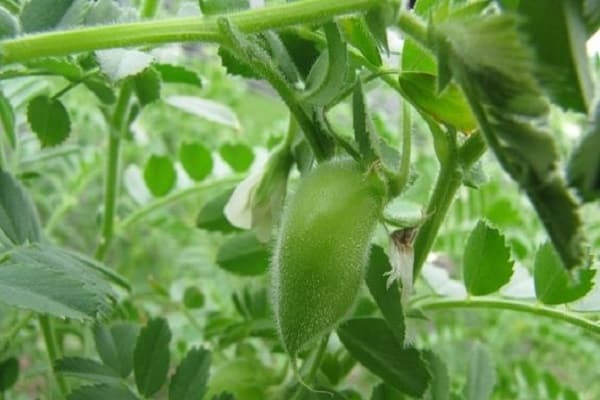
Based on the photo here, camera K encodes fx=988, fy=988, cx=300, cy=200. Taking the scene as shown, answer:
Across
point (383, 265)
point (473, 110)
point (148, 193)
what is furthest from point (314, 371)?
point (148, 193)

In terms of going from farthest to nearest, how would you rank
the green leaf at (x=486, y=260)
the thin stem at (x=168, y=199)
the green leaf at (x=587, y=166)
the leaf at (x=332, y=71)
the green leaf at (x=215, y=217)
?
1. the thin stem at (x=168, y=199)
2. the green leaf at (x=215, y=217)
3. the green leaf at (x=486, y=260)
4. the leaf at (x=332, y=71)
5. the green leaf at (x=587, y=166)

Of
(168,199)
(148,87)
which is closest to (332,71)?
(148,87)

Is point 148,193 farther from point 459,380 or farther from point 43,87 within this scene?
point 459,380

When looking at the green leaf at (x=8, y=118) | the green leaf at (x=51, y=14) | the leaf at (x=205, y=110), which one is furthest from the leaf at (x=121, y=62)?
the leaf at (x=205, y=110)

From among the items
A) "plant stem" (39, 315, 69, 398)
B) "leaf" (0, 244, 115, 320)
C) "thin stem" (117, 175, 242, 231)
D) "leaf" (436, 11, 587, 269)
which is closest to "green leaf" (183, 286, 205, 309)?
"thin stem" (117, 175, 242, 231)

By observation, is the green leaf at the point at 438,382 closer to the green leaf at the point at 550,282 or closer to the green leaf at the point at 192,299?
the green leaf at the point at 550,282

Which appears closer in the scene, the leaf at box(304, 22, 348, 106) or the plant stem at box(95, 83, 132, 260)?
the leaf at box(304, 22, 348, 106)

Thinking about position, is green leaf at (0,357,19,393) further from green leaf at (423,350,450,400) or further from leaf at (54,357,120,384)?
green leaf at (423,350,450,400)

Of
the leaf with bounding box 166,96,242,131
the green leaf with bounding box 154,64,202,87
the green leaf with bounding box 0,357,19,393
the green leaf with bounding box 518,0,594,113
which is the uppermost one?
the green leaf with bounding box 518,0,594,113
